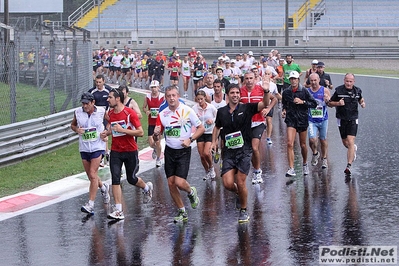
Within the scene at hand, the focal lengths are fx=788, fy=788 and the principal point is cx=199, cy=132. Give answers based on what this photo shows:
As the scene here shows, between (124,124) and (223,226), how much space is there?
6.54ft

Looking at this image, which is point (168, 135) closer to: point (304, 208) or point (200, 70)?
point (304, 208)

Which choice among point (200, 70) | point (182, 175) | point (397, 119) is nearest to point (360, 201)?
point (182, 175)

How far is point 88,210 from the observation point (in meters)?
11.1

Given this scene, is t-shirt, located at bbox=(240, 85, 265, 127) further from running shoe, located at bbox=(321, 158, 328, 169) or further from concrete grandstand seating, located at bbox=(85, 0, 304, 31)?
concrete grandstand seating, located at bbox=(85, 0, 304, 31)

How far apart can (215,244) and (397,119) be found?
46.8 feet

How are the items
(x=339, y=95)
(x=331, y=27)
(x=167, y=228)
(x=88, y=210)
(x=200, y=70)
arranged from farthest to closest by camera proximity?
(x=331, y=27)
(x=200, y=70)
(x=339, y=95)
(x=88, y=210)
(x=167, y=228)

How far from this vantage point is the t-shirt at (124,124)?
10.9 m

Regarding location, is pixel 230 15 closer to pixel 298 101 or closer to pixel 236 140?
pixel 298 101

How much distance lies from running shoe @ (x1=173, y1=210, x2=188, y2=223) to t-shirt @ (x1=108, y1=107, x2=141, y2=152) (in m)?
1.14

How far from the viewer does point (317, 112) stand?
47.3ft

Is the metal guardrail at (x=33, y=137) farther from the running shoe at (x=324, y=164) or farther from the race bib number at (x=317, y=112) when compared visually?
the running shoe at (x=324, y=164)

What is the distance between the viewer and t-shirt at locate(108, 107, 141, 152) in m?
10.9

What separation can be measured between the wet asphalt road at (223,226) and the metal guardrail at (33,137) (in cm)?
288

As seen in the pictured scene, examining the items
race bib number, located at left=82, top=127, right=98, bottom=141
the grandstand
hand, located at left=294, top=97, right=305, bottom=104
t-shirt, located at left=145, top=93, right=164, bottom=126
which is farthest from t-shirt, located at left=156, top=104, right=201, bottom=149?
the grandstand
